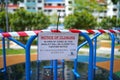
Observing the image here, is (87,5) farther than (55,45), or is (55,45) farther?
(87,5)

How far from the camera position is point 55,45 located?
4.05 metres

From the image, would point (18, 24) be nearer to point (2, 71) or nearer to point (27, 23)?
point (27, 23)

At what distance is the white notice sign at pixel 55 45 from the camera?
4.03m

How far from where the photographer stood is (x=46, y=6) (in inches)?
2227

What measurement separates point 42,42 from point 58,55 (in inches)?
12.9

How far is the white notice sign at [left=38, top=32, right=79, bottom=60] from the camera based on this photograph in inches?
159

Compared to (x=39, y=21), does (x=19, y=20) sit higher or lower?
higher

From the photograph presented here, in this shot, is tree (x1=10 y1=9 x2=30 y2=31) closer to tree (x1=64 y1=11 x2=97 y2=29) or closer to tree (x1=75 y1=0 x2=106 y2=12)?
tree (x1=64 y1=11 x2=97 y2=29)

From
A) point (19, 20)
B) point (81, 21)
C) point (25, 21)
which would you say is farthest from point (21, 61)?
point (81, 21)

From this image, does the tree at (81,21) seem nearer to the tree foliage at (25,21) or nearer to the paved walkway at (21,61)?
the tree foliage at (25,21)

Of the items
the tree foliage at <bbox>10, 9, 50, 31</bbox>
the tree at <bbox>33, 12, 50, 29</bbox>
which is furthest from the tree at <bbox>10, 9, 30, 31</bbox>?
the tree at <bbox>33, 12, 50, 29</bbox>

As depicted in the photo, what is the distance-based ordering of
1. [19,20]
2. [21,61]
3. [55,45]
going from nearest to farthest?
[55,45] < [21,61] < [19,20]

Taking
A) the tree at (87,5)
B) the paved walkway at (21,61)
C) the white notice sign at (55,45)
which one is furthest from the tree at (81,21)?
the tree at (87,5)

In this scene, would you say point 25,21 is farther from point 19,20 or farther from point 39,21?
point 39,21
